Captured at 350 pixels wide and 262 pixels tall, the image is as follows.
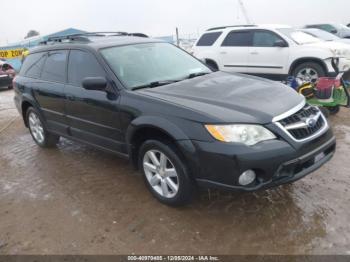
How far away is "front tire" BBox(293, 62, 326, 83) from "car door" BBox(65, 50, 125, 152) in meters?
5.68

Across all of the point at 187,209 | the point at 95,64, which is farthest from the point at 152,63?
the point at 187,209

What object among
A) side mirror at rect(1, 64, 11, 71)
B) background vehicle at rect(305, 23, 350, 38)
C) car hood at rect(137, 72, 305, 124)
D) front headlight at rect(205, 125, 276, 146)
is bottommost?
background vehicle at rect(305, 23, 350, 38)

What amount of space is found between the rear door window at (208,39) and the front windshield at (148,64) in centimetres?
592

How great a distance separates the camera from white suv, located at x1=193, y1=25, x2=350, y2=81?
8.50 m

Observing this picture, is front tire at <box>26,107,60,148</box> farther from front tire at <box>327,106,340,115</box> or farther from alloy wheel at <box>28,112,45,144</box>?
front tire at <box>327,106,340,115</box>

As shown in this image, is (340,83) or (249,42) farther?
(249,42)

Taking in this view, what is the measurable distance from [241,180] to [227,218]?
0.59 meters

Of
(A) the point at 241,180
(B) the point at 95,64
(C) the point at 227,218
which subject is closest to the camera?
(A) the point at 241,180

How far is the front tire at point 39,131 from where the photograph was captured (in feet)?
18.9

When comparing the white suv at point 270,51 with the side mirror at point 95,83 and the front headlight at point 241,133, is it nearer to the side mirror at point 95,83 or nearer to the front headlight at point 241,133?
the side mirror at point 95,83

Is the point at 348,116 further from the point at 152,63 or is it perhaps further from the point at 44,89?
the point at 44,89

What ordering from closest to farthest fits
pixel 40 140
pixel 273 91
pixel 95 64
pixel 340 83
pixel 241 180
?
pixel 241 180
pixel 273 91
pixel 95 64
pixel 40 140
pixel 340 83

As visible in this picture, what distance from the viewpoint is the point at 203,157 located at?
10.4 feet

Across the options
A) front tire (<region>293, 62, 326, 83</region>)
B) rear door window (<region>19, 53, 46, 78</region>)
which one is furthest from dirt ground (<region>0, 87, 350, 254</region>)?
front tire (<region>293, 62, 326, 83</region>)
